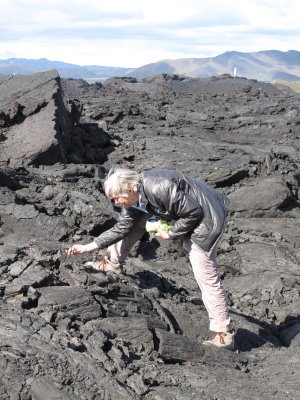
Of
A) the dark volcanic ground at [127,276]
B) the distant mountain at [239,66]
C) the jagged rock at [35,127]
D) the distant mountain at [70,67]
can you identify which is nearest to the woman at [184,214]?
the dark volcanic ground at [127,276]

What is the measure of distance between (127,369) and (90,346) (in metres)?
0.28

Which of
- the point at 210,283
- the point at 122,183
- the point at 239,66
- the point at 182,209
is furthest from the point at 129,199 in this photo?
the point at 239,66

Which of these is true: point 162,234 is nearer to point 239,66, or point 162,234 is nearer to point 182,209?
point 182,209

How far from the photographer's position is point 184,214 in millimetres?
3881

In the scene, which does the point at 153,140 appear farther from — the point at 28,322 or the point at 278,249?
the point at 28,322

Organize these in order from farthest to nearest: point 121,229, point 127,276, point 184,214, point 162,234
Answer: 1. point 127,276
2. point 121,229
3. point 162,234
4. point 184,214

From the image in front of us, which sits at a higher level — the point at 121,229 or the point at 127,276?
the point at 121,229

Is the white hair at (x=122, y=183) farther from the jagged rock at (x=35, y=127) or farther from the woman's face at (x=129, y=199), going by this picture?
the jagged rock at (x=35, y=127)

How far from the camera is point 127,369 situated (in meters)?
3.44

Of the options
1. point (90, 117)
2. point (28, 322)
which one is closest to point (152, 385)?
point (28, 322)

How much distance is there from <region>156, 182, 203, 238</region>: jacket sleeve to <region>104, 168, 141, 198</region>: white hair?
0.20 meters

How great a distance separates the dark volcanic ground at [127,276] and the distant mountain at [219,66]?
61271 mm

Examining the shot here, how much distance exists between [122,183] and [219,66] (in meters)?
80.9

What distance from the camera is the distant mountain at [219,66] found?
2987 inches
